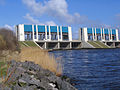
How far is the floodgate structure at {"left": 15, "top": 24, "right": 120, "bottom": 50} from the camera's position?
219ft

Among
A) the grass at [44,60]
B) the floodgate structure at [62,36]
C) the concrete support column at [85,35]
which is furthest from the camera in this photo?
the concrete support column at [85,35]

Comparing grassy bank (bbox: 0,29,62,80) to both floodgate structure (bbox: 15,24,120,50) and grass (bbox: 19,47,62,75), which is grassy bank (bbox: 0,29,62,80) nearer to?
grass (bbox: 19,47,62,75)

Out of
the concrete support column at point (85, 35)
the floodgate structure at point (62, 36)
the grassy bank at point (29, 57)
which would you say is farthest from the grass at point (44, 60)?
the concrete support column at point (85, 35)

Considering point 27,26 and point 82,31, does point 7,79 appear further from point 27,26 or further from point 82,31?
point 82,31

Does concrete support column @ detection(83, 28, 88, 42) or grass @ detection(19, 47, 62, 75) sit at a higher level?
concrete support column @ detection(83, 28, 88, 42)

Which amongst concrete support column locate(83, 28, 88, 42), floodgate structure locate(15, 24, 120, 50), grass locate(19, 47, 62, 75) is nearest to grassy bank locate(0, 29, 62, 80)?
grass locate(19, 47, 62, 75)

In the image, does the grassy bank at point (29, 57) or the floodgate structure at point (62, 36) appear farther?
the floodgate structure at point (62, 36)

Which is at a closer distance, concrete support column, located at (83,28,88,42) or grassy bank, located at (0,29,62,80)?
grassy bank, located at (0,29,62,80)

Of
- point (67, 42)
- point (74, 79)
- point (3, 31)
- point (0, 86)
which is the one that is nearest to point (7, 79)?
point (0, 86)

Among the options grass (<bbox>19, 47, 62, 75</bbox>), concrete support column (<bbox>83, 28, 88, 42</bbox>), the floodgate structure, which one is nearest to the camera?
grass (<bbox>19, 47, 62, 75</bbox>)

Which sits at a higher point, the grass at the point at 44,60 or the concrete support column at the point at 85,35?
the concrete support column at the point at 85,35

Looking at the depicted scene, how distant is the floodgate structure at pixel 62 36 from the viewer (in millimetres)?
66812

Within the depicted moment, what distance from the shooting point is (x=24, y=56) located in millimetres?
12641

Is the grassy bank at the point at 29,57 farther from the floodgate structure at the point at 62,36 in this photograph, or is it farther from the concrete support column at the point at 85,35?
the concrete support column at the point at 85,35
